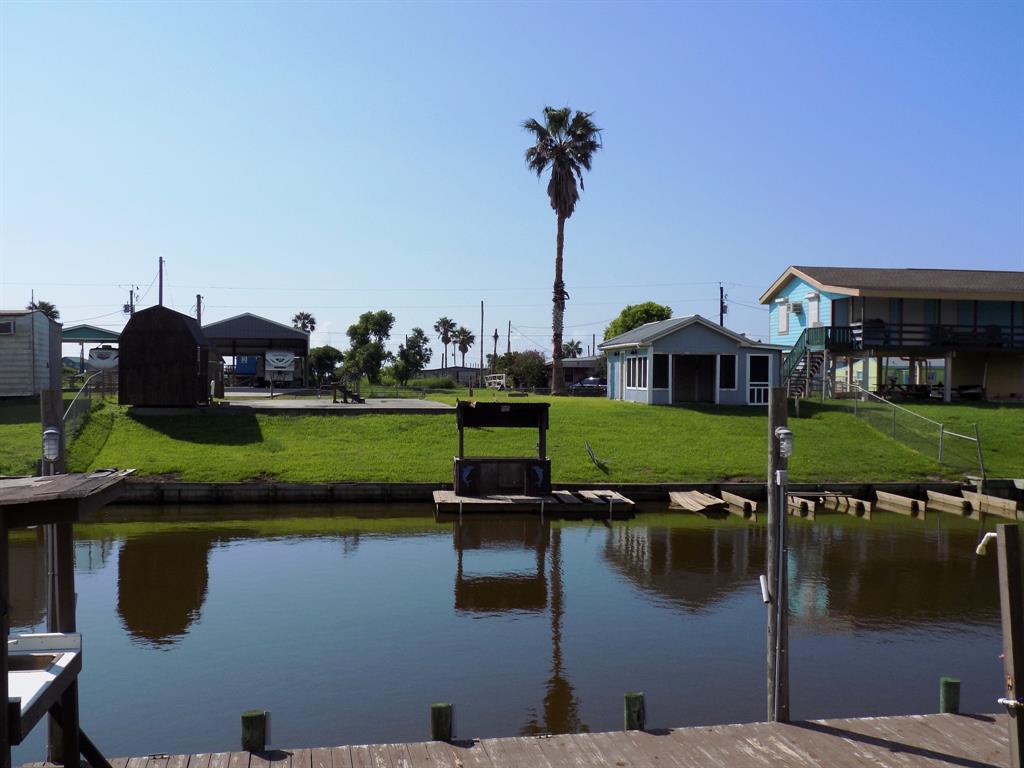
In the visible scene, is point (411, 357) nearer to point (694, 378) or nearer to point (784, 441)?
point (694, 378)

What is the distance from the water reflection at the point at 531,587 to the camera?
9430 millimetres

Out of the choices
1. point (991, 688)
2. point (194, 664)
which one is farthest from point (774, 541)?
point (194, 664)

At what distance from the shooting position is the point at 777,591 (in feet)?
28.1

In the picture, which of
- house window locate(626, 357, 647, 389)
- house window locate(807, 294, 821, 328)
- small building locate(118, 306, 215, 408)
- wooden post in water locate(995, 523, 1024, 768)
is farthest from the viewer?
house window locate(807, 294, 821, 328)

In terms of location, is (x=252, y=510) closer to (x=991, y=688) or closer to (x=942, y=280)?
(x=991, y=688)

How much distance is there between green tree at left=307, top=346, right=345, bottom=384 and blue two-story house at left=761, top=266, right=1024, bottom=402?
45007 mm

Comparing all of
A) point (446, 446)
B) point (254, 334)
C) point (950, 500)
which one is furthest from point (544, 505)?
point (254, 334)

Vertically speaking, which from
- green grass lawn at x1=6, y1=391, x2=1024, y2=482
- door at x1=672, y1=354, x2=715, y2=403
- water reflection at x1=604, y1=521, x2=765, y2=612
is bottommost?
water reflection at x1=604, y1=521, x2=765, y2=612

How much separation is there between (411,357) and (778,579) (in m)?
69.0

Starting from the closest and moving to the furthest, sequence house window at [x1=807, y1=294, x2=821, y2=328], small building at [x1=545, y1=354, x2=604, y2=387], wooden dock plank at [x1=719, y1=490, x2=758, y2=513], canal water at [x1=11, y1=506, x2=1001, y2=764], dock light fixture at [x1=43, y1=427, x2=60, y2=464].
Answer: dock light fixture at [x1=43, y1=427, x2=60, y2=464], canal water at [x1=11, y1=506, x2=1001, y2=764], wooden dock plank at [x1=719, y1=490, x2=758, y2=513], house window at [x1=807, y1=294, x2=821, y2=328], small building at [x1=545, y1=354, x2=604, y2=387]

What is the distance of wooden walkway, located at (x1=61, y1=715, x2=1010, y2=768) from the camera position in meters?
7.18

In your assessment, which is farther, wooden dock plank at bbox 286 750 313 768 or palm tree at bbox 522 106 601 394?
palm tree at bbox 522 106 601 394

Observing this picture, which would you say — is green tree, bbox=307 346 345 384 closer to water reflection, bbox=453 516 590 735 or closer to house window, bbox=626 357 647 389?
house window, bbox=626 357 647 389

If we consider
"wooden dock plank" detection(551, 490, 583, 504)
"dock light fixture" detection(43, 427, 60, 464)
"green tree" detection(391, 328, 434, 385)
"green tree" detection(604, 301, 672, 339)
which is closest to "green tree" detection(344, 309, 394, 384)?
"green tree" detection(391, 328, 434, 385)
